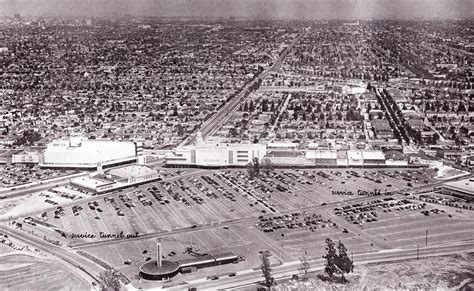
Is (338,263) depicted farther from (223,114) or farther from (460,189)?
(223,114)

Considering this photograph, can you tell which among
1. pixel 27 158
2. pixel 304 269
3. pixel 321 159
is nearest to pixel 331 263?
pixel 304 269

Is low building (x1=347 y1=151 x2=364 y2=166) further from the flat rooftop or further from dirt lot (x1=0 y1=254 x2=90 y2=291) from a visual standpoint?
dirt lot (x1=0 y1=254 x2=90 y2=291)

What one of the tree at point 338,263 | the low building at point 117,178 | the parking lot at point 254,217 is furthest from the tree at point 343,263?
the low building at point 117,178

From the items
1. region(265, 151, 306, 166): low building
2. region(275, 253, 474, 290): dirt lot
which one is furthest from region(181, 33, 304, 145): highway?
region(275, 253, 474, 290): dirt lot

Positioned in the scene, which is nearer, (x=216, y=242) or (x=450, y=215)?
(x=216, y=242)

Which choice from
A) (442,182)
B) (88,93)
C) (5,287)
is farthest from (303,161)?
(88,93)

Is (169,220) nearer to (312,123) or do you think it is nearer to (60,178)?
(60,178)

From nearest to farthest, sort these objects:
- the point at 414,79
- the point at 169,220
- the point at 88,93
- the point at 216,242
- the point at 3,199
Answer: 1. the point at 216,242
2. the point at 169,220
3. the point at 3,199
4. the point at 88,93
5. the point at 414,79
